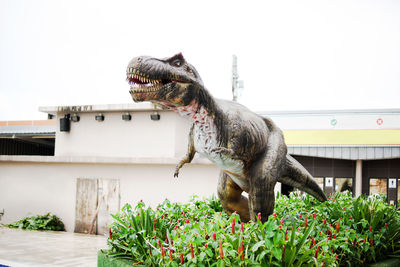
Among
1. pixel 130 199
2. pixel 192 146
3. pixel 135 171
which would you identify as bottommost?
pixel 130 199

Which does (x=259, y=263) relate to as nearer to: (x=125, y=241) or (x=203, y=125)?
(x=203, y=125)

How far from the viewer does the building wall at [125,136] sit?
9.98 meters

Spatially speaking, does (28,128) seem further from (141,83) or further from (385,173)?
(385,173)

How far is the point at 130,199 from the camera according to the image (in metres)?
10.1

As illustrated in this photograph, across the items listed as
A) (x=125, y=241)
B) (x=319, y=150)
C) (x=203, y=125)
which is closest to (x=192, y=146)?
(x=203, y=125)

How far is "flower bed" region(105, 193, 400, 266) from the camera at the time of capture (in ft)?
10.0

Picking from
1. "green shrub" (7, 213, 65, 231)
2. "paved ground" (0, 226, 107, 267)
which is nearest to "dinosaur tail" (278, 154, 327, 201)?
"paved ground" (0, 226, 107, 267)

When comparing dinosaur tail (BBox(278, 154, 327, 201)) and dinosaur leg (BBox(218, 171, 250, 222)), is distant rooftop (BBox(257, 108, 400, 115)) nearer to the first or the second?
Result: dinosaur tail (BBox(278, 154, 327, 201))

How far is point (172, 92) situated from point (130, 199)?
7348 mm

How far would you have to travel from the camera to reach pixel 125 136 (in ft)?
34.2

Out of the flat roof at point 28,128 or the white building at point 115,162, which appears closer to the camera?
the white building at point 115,162

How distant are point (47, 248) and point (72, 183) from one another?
2.93 metres

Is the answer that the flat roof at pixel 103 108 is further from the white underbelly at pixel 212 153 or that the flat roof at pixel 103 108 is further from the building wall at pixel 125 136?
the white underbelly at pixel 212 153

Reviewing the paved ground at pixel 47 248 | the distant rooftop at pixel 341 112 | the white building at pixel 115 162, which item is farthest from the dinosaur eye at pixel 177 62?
the distant rooftop at pixel 341 112
